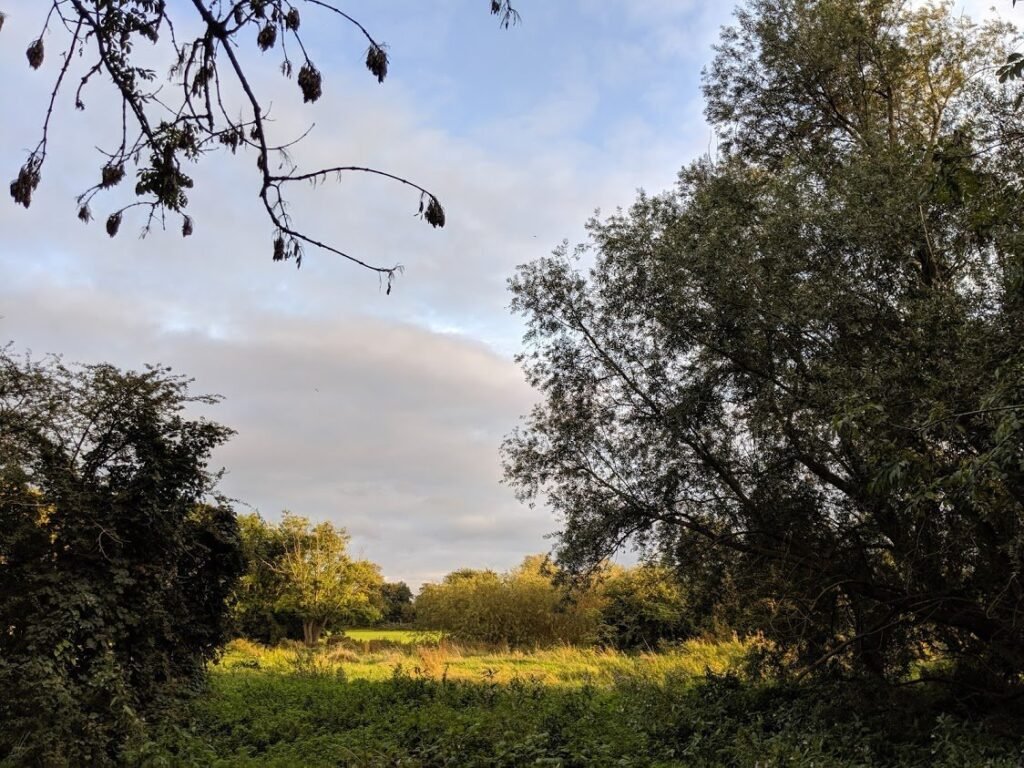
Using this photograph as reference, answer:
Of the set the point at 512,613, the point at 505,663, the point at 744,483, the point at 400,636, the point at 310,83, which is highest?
the point at 310,83

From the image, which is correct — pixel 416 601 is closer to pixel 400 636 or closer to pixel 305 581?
pixel 400 636

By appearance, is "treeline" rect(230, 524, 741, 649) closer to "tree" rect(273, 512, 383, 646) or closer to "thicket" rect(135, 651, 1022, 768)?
"tree" rect(273, 512, 383, 646)

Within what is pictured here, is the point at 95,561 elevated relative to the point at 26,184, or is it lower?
lower

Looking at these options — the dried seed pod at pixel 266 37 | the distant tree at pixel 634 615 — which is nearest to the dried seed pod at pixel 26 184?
the dried seed pod at pixel 266 37

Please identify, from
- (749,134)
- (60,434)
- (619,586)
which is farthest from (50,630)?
(619,586)

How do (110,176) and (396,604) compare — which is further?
(396,604)

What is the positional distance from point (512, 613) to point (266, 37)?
79.8 ft

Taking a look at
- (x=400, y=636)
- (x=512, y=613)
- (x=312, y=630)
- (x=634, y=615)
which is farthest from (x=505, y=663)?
(x=400, y=636)

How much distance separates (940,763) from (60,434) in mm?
10788

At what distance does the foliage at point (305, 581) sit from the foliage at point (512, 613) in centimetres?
323

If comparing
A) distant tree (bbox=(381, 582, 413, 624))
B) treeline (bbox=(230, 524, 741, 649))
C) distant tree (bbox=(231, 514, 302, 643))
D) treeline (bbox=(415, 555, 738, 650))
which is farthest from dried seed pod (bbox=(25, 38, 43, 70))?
distant tree (bbox=(381, 582, 413, 624))

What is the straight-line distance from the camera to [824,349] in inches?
325

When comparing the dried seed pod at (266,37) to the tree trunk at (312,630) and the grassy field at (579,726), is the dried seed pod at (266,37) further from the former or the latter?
the tree trunk at (312,630)

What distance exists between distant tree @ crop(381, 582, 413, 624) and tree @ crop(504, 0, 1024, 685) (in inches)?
925
